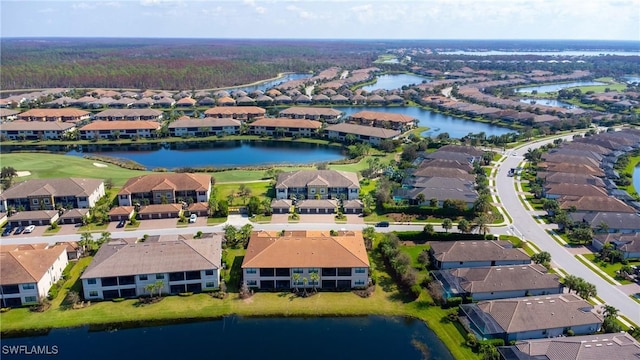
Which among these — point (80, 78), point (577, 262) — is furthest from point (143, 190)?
point (80, 78)

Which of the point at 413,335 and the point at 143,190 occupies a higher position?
the point at 143,190

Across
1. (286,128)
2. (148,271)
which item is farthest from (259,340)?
(286,128)

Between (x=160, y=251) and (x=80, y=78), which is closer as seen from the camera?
(x=160, y=251)

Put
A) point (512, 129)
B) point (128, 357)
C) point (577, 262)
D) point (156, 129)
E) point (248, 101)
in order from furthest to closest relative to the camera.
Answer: point (248, 101), point (512, 129), point (156, 129), point (577, 262), point (128, 357)

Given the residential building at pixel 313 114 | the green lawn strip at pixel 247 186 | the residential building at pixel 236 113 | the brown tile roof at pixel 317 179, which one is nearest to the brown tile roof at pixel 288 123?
the residential building at pixel 313 114

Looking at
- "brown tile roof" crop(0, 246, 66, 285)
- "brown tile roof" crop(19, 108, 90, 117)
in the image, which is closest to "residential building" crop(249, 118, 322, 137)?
"brown tile roof" crop(19, 108, 90, 117)

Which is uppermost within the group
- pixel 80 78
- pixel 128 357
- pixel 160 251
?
pixel 80 78

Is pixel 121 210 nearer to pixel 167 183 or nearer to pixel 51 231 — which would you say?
pixel 167 183

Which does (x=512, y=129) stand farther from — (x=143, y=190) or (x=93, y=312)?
(x=93, y=312)
